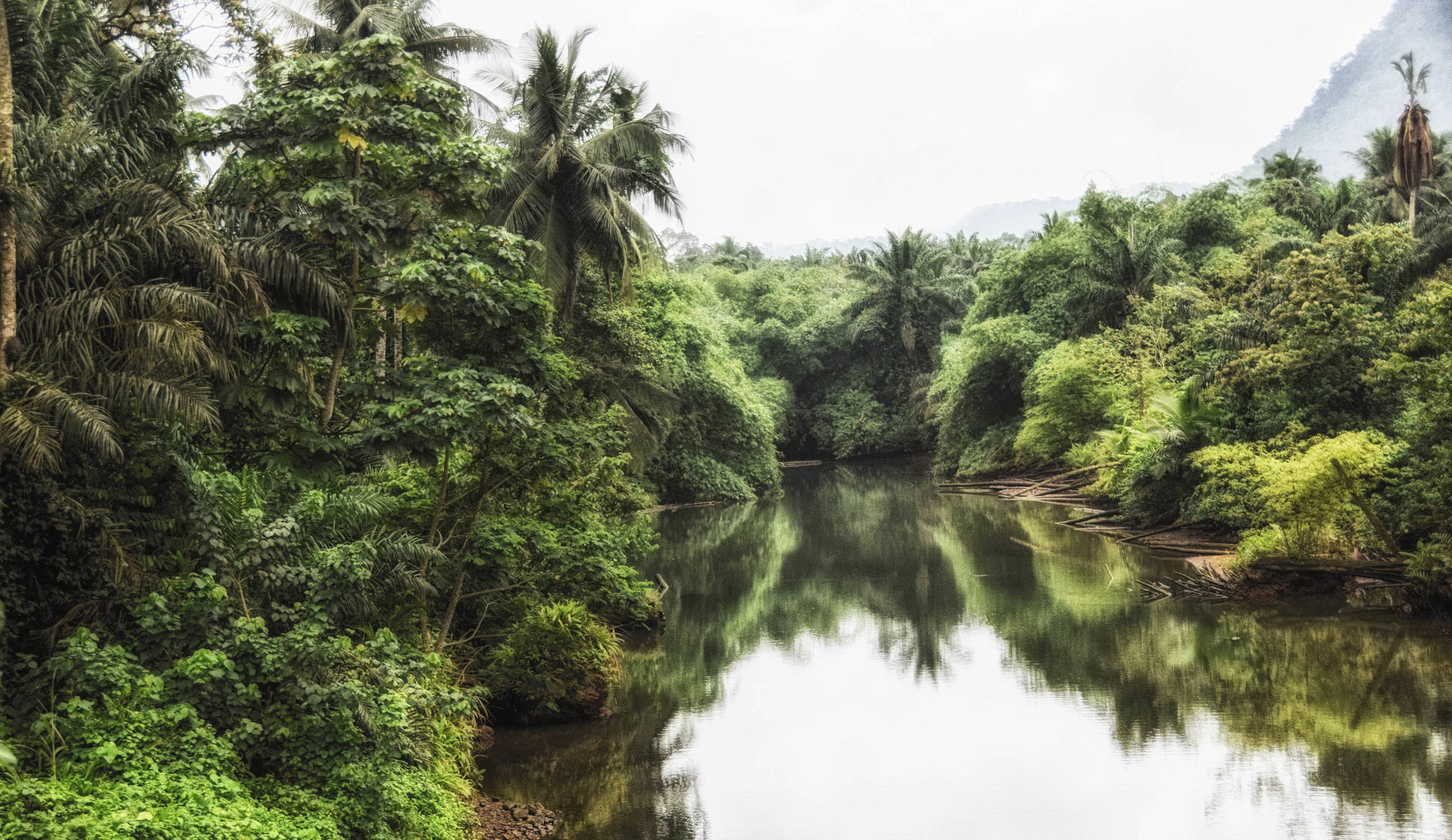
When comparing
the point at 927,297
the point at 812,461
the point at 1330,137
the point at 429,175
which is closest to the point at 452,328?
the point at 429,175

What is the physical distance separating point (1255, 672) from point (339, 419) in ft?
35.9

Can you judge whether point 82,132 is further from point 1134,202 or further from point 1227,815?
point 1134,202

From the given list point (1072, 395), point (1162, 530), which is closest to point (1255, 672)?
point (1162, 530)

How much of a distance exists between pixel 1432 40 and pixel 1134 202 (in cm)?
17125

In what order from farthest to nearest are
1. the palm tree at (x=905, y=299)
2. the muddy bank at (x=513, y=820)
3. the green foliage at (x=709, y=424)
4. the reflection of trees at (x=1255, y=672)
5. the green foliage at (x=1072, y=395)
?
the palm tree at (x=905, y=299) → the green foliage at (x=709, y=424) → the green foliage at (x=1072, y=395) → the reflection of trees at (x=1255, y=672) → the muddy bank at (x=513, y=820)

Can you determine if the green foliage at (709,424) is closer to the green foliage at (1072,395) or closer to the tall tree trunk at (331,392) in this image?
the green foliage at (1072,395)

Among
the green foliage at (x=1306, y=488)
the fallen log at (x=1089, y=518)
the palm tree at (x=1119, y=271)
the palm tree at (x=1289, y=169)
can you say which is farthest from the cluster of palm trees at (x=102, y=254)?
the palm tree at (x=1289, y=169)

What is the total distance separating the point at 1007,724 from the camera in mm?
12156

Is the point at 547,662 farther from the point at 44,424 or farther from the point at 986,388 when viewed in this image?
the point at 986,388

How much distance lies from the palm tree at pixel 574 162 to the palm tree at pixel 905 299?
107ft

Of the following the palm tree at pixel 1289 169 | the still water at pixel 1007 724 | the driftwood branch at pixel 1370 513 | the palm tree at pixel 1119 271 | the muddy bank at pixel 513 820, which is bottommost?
the muddy bank at pixel 513 820

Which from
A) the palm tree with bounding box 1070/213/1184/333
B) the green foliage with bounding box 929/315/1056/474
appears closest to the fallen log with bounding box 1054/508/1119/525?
the palm tree with bounding box 1070/213/1184/333

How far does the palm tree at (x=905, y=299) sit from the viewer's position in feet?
170

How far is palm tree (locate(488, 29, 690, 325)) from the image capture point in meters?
18.9
